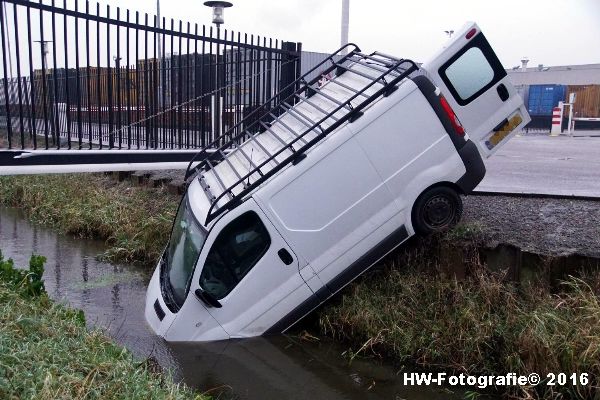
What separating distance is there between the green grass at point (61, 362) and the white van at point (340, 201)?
1.10 metres

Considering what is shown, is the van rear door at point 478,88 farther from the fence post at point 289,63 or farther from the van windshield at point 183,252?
the fence post at point 289,63

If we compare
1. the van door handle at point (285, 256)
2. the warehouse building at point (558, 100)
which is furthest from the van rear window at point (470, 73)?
the warehouse building at point (558, 100)

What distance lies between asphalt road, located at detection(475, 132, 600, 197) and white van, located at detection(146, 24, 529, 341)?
2.66 m

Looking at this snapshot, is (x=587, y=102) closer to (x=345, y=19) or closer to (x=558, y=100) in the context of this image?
(x=558, y=100)

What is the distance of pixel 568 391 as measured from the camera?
14.8ft

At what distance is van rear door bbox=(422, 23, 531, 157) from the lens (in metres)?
5.91

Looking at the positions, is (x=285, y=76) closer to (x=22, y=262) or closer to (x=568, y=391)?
(x=22, y=262)

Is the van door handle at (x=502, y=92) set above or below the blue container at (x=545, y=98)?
above

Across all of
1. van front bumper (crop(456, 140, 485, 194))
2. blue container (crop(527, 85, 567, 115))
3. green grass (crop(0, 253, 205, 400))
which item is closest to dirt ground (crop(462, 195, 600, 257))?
van front bumper (crop(456, 140, 485, 194))

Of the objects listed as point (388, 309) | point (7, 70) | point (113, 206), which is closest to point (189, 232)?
point (388, 309)

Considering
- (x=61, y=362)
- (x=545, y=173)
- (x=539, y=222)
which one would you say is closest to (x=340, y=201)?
(x=539, y=222)

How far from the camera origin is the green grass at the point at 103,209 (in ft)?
29.4

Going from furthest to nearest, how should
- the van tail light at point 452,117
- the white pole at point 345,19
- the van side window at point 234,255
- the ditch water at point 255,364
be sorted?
the white pole at point 345,19, the van tail light at point 452,117, the van side window at point 234,255, the ditch water at point 255,364

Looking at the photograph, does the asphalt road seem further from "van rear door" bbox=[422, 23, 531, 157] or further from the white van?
the white van
